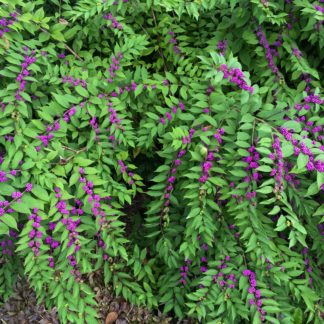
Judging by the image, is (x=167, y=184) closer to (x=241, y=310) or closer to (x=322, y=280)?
(x=241, y=310)

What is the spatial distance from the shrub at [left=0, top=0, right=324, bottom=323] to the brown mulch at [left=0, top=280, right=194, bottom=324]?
0.26m

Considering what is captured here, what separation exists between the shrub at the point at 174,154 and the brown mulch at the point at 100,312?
259mm

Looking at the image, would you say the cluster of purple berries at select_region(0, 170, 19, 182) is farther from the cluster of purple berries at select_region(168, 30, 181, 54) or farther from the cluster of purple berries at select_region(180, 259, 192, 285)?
the cluster of purple berries at select_region(168, 30, 181, 54)

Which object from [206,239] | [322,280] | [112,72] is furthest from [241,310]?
[112,72]

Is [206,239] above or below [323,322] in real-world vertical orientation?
above

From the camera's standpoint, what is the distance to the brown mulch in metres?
3.29

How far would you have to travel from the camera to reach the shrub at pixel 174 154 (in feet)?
7.84

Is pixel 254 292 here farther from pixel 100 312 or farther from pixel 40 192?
pixel 40 192

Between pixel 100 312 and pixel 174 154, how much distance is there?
156 cm

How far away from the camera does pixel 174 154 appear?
2707 mm

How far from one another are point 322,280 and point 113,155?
1818mm

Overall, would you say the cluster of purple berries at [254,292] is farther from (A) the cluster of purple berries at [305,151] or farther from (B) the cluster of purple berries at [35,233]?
(B) the cluster of purple berries at [35,233]

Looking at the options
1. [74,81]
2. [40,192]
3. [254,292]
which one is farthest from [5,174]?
[254,292]

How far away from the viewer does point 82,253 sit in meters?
2.63
